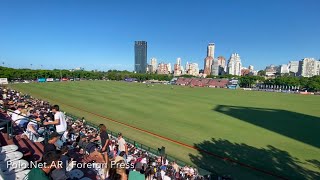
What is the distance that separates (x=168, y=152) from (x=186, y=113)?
54.1ft

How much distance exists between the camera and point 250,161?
16516 millimetres

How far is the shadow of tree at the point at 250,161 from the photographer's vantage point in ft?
48.1

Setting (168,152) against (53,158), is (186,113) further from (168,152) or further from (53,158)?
(53,158)

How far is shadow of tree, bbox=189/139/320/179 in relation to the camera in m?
14.7

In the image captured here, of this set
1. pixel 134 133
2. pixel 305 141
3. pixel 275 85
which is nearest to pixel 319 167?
pixel 305 141

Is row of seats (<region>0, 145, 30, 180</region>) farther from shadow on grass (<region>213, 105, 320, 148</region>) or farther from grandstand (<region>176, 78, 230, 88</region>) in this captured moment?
grandstand (<region>176, 78, 230, 88</region>)

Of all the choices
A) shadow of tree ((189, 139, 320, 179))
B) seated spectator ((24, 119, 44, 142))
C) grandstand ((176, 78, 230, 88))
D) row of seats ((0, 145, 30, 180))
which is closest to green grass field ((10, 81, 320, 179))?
shadow of tree ((189, 139, 320, 179))

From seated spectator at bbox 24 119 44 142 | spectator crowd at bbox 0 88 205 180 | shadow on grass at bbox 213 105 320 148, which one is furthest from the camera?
shadow on grass at bbox 213 105 320 148

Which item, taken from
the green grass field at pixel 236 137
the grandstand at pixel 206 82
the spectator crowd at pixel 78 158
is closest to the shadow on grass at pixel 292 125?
the green grass field at pixel 236 137

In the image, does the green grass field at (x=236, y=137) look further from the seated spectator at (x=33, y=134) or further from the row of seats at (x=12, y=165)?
the row of seats at (x=12, y=165)

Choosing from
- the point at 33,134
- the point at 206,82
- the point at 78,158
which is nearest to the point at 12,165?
the point at 78,158

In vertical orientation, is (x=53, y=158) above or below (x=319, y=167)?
above

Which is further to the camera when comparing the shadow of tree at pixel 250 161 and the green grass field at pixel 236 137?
the green grass field at pixel 236 137

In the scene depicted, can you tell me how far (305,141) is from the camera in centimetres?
2177
